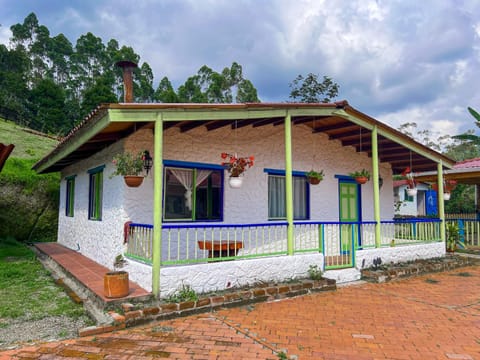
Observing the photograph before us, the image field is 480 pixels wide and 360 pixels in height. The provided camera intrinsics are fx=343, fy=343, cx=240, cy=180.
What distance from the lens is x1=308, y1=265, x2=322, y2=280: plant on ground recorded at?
653 cm

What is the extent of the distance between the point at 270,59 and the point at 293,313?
11.1 meters

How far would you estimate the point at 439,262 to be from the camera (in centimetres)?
874

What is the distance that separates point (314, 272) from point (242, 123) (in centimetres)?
355

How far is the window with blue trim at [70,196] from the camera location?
10500 mm

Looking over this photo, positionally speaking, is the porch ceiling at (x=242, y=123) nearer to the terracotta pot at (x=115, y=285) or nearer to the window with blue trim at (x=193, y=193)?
the window with blue trim at (x=193, y=193)

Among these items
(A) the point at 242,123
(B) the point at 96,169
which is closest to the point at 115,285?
(B) the point at 96,169

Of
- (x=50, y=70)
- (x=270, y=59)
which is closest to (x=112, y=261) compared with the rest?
(x=270, y=59)

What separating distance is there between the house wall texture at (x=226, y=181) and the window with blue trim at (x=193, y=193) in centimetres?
20

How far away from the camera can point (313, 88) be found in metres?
26.9

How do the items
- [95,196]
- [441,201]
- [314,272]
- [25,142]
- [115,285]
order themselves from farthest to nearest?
1. [25,142]
2. [441,201]
3. [95,196]
4. [314,272]
5. [115,285]

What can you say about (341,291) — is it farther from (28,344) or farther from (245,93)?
(245,93)

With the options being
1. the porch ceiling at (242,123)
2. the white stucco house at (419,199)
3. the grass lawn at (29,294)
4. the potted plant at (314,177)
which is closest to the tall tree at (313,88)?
the white stucco house at (419,199)

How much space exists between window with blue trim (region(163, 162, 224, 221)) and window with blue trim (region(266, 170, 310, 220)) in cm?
→ 156

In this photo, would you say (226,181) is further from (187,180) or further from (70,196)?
(70,196)
